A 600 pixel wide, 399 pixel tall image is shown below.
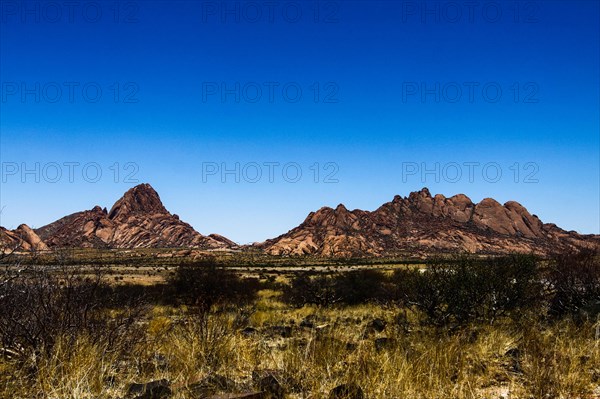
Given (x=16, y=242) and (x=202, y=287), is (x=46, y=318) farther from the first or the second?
(x=202, y=287)

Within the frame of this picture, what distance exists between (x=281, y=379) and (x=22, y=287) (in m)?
5.36

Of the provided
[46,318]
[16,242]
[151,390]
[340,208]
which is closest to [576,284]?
[151,390]

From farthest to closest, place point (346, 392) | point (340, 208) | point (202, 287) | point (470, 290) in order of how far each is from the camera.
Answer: point (340, 208) < point (202, 287) < point (470, 290) < point (346, 392)

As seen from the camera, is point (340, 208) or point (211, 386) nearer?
point (211, 386)

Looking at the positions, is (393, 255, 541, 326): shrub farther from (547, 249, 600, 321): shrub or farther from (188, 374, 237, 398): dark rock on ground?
(188, 374, 237, 398): dark rock on ground

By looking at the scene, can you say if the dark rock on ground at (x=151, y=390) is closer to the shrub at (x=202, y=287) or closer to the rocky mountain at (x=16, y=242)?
the rocky mountain at (x=16, y=242)

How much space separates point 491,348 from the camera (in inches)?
307

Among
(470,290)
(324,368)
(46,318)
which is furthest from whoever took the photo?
(470,290)

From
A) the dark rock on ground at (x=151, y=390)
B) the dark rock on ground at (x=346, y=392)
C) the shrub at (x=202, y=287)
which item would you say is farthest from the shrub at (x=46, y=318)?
the shrub at (x=202, y=287)

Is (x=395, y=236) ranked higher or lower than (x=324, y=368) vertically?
higher

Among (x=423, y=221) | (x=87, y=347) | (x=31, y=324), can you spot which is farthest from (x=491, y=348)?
(x=423, y=221)

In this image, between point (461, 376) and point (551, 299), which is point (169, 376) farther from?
point (551, 299)

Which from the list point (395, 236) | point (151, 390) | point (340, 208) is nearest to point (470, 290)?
point (151, 390)

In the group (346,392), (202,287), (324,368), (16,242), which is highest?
(16,242)
